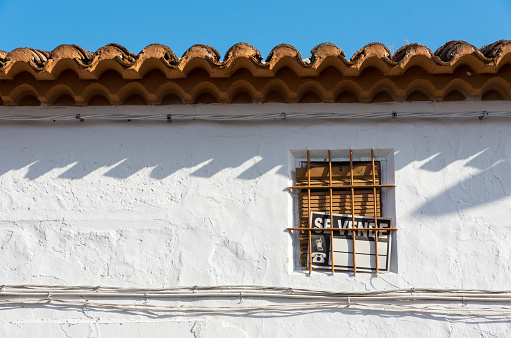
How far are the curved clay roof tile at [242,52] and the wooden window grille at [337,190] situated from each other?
0.77 meters

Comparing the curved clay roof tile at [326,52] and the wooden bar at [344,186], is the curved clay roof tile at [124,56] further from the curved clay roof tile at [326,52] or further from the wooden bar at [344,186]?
the wooden bar at [344,186]

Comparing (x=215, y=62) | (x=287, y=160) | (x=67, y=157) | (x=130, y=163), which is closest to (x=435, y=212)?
(x=287, y=160)

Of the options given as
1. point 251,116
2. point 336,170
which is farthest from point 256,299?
point 251,116

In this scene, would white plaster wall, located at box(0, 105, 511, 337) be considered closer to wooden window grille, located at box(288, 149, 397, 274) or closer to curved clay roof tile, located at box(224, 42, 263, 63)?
wooden window grille, located at box(288, 149, 397, 274)

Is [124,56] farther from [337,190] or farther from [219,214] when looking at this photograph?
[337,190]

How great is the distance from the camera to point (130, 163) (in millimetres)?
4367

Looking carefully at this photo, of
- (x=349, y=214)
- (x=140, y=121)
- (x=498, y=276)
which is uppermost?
(x=140, y=121)

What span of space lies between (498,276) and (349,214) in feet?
3.38

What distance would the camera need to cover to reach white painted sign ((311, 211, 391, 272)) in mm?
4148

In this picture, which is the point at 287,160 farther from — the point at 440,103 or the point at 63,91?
the point at 63,91

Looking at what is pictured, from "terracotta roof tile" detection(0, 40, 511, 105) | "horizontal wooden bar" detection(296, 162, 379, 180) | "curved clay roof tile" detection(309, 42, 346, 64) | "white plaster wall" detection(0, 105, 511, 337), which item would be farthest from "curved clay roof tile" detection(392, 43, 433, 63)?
"horizontal wooden bar" detection(296, 162, 379, 180)

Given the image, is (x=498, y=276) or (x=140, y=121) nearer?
(x=498, y=276)

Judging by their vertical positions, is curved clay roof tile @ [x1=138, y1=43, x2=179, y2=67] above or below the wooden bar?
above

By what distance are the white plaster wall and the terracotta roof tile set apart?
0.22 m
